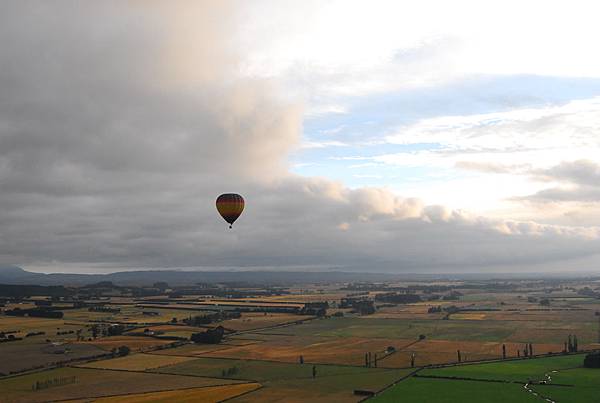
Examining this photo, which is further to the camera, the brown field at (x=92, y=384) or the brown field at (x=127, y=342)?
the brown field at (x=127, y=342)

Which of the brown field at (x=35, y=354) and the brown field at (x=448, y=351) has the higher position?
the brown field at (x=35, y=354)

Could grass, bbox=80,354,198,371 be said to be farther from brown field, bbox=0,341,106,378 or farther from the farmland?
brown field, bbox=0,341,106,378

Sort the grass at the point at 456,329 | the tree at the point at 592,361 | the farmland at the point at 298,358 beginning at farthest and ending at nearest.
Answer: the grass at the point at 456,329 → the tree at the point at 592,361 → the farmland at the point at 298,358

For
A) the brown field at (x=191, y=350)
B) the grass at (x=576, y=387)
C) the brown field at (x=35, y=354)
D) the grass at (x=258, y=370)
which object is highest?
the brown field at (x=35, y=354)

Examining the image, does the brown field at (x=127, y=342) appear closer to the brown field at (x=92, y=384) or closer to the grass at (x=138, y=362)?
the grass at (x=138, y=362)

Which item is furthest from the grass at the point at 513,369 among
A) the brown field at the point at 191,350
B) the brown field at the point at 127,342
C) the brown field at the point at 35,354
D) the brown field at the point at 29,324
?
the brown field at the point at 29,324

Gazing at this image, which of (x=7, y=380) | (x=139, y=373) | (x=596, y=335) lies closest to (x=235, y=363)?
(x=139, y=373)
